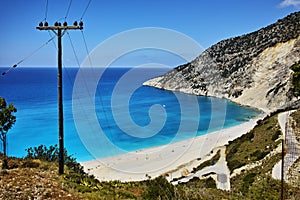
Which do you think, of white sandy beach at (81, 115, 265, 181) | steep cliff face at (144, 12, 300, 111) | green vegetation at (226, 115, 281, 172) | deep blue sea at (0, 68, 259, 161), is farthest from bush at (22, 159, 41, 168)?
steep cliff face at (144, 12, 300, 111)

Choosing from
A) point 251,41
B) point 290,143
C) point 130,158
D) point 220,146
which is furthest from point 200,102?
point 290,143

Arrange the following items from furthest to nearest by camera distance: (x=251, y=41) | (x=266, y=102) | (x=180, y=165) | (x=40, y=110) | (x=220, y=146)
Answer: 1. (x=251, y=41)
2. (x=40, y=110)
3. (x=266, y=102)
4. (x=220, y=146)
5. (x=180, y=165)

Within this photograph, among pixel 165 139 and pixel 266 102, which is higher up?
pixel 266 102

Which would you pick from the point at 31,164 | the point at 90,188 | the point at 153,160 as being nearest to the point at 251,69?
the point at 153,160

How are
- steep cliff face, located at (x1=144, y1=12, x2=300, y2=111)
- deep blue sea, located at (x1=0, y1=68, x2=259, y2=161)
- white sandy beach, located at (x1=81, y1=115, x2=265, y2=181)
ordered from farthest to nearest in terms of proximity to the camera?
1. steep cliff face, located at (x1=144, y1=12, x2=300, y2=111)
2. deep blue sea, located at (x1=0, y1=68, x2=259, y2=161)
3. white sandy beach, located at (x1=81, y1=115, x2=265, y2=181)

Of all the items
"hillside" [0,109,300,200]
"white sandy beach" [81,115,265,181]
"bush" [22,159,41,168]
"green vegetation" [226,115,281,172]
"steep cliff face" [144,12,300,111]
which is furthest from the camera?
"steep cliff face" [144,12,300,111]

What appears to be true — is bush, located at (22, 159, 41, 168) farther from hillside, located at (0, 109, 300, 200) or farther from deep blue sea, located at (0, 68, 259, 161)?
deep blue sea, located at (0, 68, 259, 161)

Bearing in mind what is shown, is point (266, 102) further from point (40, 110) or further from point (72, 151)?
point (40, 110)
